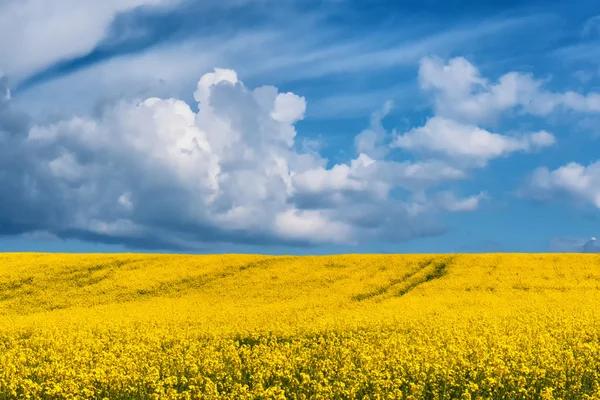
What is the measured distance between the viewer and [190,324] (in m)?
29.4

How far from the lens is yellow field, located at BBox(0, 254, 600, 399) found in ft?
48.9

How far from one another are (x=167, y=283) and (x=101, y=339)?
1807cm

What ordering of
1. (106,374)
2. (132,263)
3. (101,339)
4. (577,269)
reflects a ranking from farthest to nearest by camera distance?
(132,263), (577,269), (101,339), (106,374)

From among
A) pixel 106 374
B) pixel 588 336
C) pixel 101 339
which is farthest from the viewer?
pixel 101 339

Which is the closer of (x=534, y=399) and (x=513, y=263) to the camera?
(x=534, y=399)

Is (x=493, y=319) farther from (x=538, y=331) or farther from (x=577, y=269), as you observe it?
(x=577, y=269)

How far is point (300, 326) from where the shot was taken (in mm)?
26750

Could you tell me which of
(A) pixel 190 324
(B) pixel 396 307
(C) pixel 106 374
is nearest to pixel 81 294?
(A) pixel 190 324

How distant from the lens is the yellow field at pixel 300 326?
14914 mm

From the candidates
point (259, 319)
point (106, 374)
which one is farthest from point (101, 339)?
point (106, 374)

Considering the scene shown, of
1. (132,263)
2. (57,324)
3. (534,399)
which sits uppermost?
(132,263)

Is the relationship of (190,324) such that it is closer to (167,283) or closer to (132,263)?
(167,283)

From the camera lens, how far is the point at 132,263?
49.1 meters

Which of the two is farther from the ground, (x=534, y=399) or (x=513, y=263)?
(x=513, y=263)
